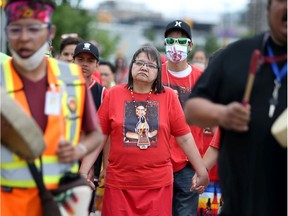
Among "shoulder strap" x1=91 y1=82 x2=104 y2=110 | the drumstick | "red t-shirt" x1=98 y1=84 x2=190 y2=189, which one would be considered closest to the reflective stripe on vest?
the drumstick

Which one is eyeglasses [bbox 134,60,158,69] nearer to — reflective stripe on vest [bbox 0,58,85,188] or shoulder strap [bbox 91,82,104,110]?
shoulder strap [bbox 91,82,104,110]

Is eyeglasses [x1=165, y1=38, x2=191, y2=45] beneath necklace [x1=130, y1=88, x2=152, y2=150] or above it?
above

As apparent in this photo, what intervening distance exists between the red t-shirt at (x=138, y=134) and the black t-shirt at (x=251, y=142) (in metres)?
2.88

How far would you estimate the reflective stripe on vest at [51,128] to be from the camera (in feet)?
17.3

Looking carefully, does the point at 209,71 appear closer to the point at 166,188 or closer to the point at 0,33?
the point at 166,188

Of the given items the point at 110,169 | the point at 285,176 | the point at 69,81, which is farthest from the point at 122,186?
the point at 285,176

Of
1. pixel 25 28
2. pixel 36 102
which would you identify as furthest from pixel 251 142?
pixel 25 28

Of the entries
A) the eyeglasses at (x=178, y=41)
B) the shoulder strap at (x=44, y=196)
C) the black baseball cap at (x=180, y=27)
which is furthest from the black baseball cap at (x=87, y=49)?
the shoulder strap at (x=44, y=196)

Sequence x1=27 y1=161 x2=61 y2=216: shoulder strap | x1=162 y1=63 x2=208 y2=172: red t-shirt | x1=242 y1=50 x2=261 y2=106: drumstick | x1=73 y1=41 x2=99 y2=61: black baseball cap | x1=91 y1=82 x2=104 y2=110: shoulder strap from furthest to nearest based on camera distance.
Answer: x1=73 y1=41 x2=99 y2=61: black baseball cap
x1=162 y1=63 x2=208 y2=172: red t-shirt
x1=91 y1=82 x2=104 y2=110: shoulder strap
x1=27 y1=161 x2=61 y2=216: shoulder strap
x1=242 y1=50 x2=261 y2=106: drumstick

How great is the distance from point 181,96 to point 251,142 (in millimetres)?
4276

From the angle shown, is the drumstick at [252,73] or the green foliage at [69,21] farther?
the green foliage at [69,21]

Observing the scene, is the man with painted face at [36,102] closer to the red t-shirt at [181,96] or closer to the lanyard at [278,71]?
the lanyard at [278,71]

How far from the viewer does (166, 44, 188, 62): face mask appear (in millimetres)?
9445

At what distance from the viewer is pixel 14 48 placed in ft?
17.5
